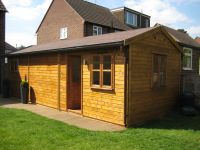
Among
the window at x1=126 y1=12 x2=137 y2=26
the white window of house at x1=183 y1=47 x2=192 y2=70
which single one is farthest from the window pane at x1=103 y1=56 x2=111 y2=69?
the window at x1=126 y1=12 x2=137 y2=26

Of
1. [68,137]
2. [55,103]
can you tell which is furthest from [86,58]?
[68,137]

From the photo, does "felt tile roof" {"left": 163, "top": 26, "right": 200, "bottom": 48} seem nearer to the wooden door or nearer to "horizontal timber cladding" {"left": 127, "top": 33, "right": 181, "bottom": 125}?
"horizontal timber cladding" {"left": 127, "top": 33, "right": 181, "bottom": 125}

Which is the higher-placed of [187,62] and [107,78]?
Answer: [187,62]

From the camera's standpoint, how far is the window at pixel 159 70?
11.3m

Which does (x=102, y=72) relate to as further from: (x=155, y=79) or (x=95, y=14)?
(x=95, y=14)

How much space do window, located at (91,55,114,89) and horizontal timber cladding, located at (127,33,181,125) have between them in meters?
0.86

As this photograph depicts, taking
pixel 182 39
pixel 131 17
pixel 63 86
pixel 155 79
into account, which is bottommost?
pixel 63 86

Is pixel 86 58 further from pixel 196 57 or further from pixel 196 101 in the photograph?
pixel 196 57

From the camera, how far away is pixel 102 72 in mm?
10508

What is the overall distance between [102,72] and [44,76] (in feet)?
16.2

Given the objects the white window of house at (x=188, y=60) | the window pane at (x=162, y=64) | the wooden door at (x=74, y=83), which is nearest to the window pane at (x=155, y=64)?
the window pane at (x=162, y=64)

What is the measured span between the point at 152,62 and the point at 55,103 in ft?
17.5

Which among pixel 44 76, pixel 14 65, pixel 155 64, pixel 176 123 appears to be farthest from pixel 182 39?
pixel 14 65

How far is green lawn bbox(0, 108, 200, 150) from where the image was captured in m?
7.30
